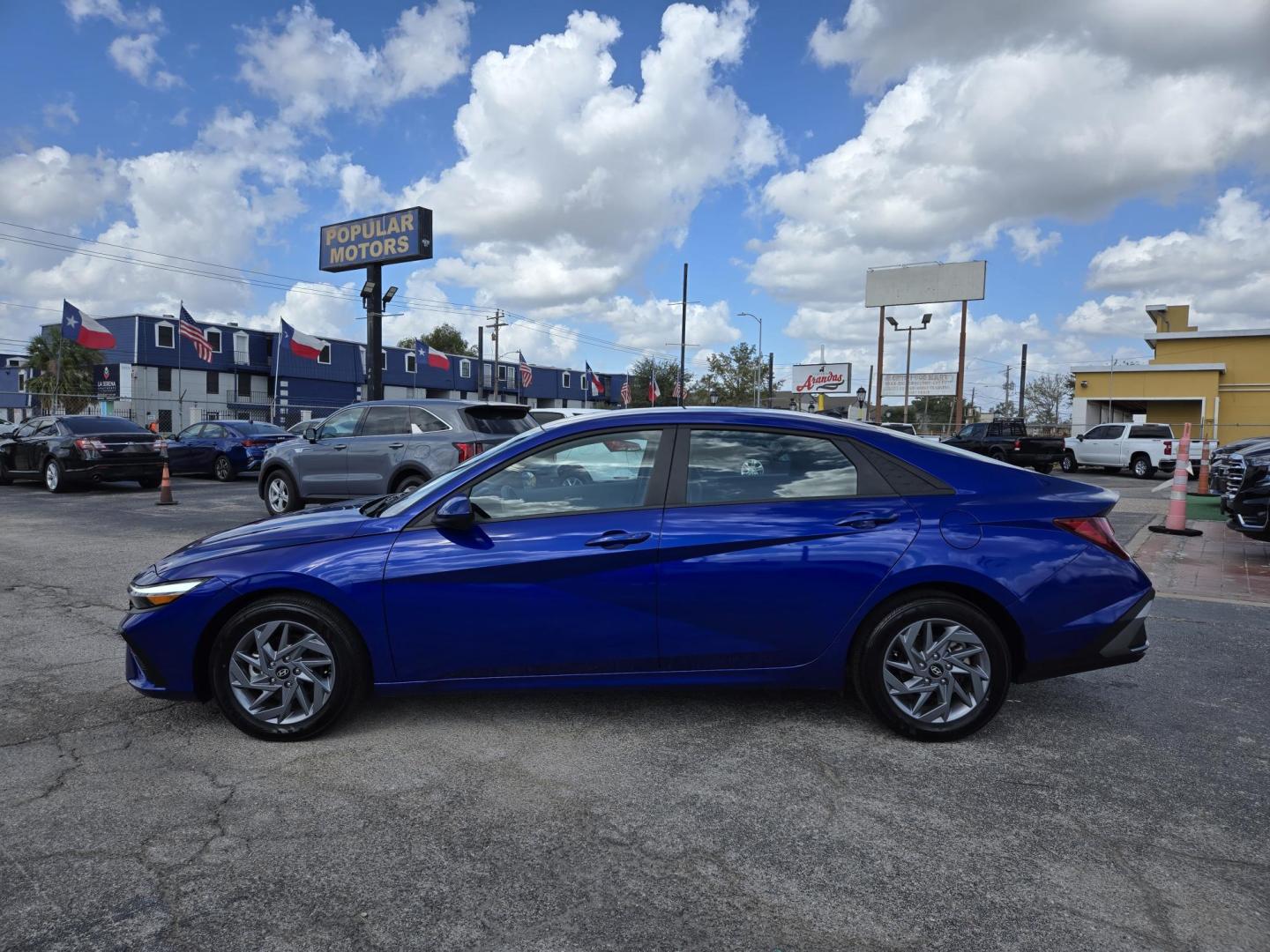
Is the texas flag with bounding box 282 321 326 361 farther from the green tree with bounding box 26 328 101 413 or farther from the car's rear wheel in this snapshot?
the car's rear wheel

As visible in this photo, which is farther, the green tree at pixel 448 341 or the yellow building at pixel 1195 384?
the green tree at pixel 448 341

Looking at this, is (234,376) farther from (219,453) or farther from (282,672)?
(282,672)

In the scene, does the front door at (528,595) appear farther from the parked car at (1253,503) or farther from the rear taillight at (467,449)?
the parked car at (1253,503)

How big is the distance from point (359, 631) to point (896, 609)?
2.31m

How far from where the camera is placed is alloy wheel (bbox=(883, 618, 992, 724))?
3613 mm

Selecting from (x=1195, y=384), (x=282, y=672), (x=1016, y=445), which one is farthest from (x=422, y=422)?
(x=1195, y=384)

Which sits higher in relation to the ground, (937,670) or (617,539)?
(617,539)

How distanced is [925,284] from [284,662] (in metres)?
44.3

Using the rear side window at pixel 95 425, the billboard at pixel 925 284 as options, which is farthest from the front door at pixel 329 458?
the billboard at pixel 925 284

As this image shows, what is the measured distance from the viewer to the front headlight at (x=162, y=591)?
11.8 ft

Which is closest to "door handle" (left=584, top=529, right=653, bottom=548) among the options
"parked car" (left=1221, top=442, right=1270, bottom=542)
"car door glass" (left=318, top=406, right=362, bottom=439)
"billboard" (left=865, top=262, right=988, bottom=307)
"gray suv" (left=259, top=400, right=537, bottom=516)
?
"gray suv" (left=259, top=400, right=537, bottom=516)

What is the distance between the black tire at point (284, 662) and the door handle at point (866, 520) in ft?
7.11

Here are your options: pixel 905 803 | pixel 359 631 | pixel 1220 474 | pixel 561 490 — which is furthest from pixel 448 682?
pixel 1220 474

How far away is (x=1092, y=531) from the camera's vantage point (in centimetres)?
374
